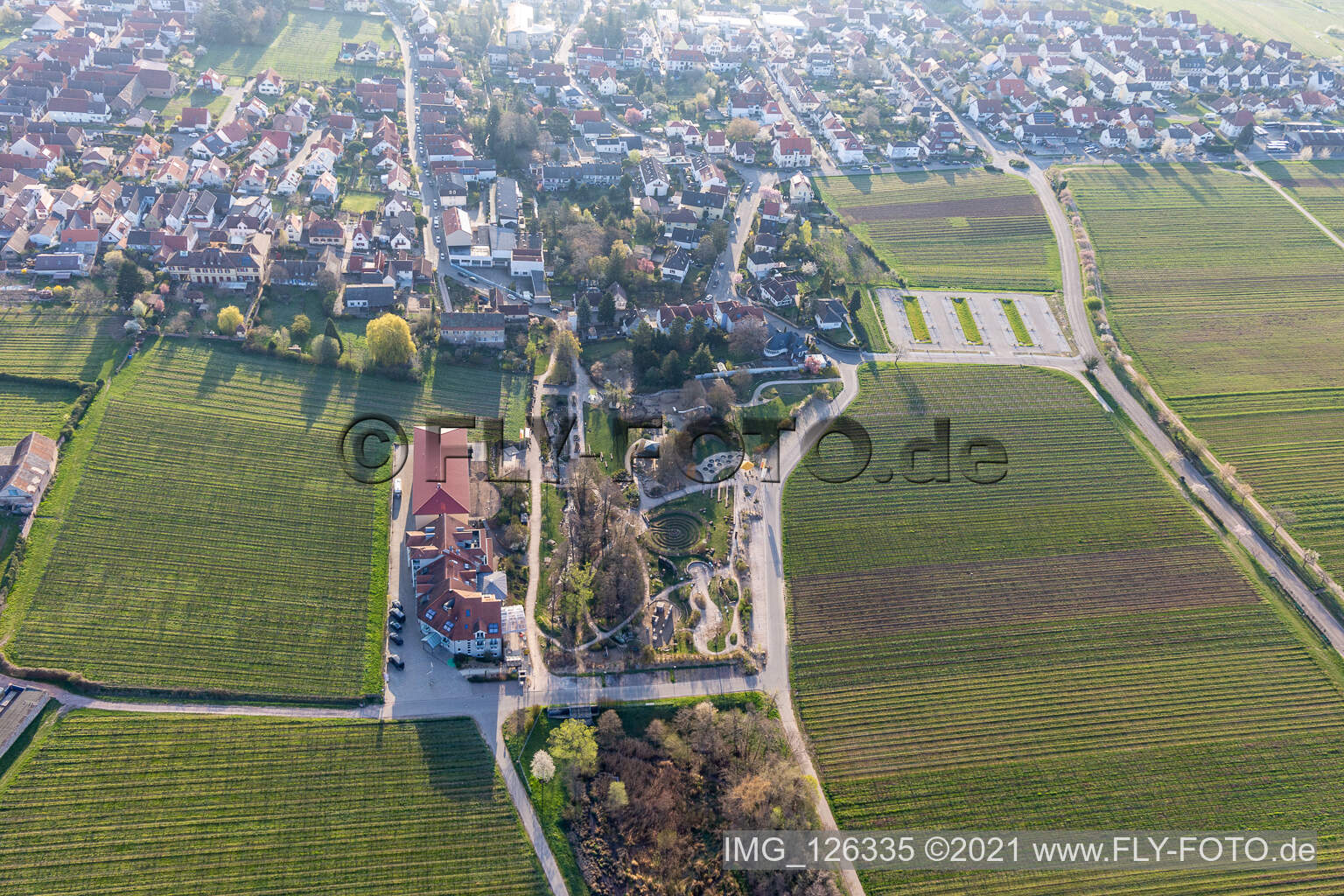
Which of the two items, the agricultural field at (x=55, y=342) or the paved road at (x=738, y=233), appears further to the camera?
the paved road at (x=738, y=233)

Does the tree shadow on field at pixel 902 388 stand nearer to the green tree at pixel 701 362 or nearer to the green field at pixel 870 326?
the green field at pixel 870 326

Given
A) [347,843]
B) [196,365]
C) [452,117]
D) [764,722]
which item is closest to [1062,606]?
[764,722]

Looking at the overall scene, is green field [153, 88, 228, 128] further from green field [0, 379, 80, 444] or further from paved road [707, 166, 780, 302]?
paved road [707, 166, 780, 302]

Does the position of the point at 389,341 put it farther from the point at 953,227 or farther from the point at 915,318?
the point at 953,227

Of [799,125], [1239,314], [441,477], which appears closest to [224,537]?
[441,477]

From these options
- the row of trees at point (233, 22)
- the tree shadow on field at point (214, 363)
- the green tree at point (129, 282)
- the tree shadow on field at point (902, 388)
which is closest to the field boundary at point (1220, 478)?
the tree shadow on field at point (902, 388)

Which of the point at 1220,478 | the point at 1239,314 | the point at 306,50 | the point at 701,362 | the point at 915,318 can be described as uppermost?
the point at 306,50
